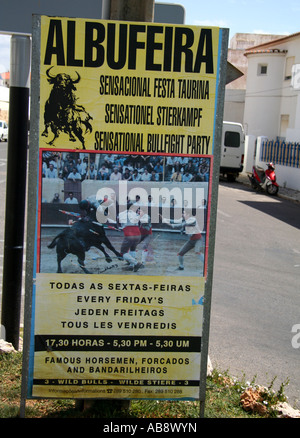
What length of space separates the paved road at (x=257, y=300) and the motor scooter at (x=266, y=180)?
6.31 m

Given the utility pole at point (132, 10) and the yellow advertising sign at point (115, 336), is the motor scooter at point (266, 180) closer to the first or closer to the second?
the utility pole at point (132, 10)

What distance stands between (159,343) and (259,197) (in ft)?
59.7

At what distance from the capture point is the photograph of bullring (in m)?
3.07

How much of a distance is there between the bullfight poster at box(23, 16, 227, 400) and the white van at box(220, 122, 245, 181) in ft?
73.7

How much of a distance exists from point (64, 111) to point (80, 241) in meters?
0.73

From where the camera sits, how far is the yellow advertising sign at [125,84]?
3.00 meters

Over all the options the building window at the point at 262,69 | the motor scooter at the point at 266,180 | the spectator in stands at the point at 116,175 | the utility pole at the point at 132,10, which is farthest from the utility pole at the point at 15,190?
the building window at the point at 262,69

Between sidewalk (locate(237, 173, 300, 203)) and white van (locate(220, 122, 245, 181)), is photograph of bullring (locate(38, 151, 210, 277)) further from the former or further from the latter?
white van (locate(220, 122, 245, 181))

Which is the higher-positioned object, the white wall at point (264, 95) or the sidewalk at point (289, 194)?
the white wall at point (264, 95)

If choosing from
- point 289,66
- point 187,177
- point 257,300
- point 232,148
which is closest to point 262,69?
point 289,66

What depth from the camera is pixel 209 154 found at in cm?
316

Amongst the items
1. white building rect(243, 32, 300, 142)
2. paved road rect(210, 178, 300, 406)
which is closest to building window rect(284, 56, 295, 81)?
white building rect(243, 32, 300, 142)

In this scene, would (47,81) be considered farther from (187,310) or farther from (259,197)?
(259,197)

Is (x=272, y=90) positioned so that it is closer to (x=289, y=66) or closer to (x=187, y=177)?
(x=289, y=66)
